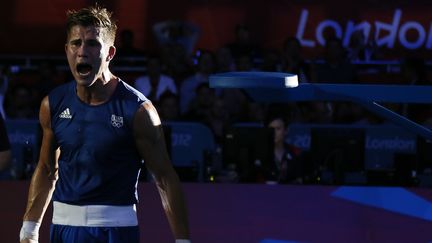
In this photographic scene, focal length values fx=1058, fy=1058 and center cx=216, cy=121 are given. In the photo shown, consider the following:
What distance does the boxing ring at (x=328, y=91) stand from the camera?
4.23m

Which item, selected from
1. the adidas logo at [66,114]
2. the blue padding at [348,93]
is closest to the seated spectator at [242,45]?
the adidas logo at [66,114]

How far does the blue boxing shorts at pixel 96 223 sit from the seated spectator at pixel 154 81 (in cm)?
694

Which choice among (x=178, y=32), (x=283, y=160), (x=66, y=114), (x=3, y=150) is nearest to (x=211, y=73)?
(x=178, y=32)

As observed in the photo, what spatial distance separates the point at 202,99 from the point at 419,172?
3.37m

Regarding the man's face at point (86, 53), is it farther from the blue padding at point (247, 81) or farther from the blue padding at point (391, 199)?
the blue padding at point (391, 199)

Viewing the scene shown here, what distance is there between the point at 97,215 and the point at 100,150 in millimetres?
314

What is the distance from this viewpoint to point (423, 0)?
13.4 meters

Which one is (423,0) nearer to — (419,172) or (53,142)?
(419,172)

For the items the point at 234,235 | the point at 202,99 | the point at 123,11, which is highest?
the point at 123,11

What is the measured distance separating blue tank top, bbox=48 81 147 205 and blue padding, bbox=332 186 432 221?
2.35 metres

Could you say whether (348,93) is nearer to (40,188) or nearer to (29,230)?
(40,188)

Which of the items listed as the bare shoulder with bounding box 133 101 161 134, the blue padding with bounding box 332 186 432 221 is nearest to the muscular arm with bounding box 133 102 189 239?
the bare shoulder with bounding box 133 101 161 134

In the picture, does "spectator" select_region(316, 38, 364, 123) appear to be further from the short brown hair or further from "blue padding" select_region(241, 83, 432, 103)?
"blue padding" select_region(241, 83, 432, 103)

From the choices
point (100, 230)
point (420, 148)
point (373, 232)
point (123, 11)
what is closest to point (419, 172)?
point (420, 148)
